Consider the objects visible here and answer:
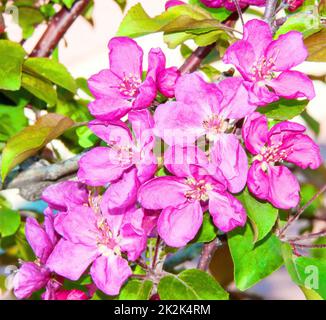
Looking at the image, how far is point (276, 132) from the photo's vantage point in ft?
2.27

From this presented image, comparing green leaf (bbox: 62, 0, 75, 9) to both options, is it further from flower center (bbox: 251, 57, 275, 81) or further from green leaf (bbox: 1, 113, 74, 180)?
flower center (bbox: 251, 57, 275, 81)

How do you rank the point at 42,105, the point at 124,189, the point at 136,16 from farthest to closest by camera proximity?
the point at 42,105 → the point at 136,16 → the point at 124,189

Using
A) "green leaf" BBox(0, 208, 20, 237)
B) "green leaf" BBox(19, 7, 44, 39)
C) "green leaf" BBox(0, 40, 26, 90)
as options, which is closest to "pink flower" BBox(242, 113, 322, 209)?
"green leaf" BBox(0, 40, 26, 90)

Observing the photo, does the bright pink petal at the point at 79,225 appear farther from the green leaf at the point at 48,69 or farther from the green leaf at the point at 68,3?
the green leaf at the point at 68,3

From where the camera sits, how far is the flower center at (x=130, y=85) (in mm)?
734

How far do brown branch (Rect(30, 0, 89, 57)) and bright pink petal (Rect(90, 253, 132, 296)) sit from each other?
532 millimetres

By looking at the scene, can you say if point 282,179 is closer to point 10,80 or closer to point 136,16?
point 136,16

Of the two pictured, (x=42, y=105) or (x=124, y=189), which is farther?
(x=42, y=105)

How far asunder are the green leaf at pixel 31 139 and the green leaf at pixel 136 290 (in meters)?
0.17

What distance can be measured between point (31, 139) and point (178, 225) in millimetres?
211

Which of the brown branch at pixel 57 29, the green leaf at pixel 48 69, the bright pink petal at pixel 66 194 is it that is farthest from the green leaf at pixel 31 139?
the brown branch at pixel 57 29
